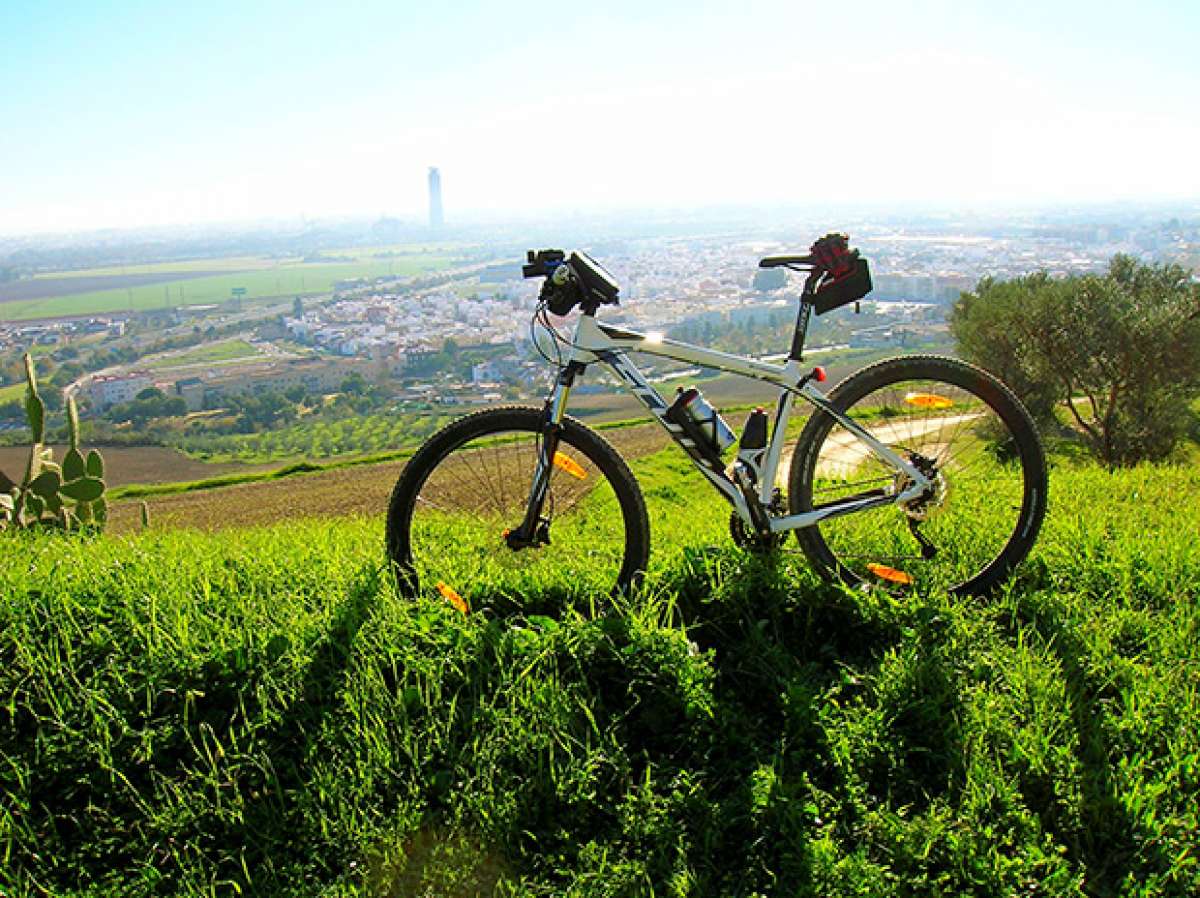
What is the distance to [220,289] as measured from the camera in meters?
116

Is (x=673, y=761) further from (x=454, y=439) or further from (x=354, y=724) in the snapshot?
(x=454, y=439)

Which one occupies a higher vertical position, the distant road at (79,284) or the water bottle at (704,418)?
the distant road at (79,284)

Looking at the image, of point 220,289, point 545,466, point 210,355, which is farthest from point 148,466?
point 220,289

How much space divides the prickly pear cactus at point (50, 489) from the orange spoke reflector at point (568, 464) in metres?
4.00

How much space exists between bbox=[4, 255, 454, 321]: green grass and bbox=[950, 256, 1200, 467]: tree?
77.1 metres

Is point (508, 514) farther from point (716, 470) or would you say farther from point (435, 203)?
point (435, 203)

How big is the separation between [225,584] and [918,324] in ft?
79.0

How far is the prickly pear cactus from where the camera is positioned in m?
6.36

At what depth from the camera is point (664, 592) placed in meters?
3.88

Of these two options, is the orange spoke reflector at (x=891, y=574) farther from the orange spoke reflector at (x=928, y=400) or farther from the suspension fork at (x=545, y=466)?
the suspension fork at (x=545, y=466)

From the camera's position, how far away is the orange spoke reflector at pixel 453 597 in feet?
12.3

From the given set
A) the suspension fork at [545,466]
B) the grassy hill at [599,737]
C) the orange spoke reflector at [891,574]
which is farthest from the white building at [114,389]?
the orange spoke reflector at [891,574]

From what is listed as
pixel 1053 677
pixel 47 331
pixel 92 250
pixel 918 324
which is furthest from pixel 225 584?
pixel 92 250

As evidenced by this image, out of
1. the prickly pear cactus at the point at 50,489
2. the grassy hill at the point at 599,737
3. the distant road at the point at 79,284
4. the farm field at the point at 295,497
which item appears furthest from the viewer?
the distant road at the point at 79,284
